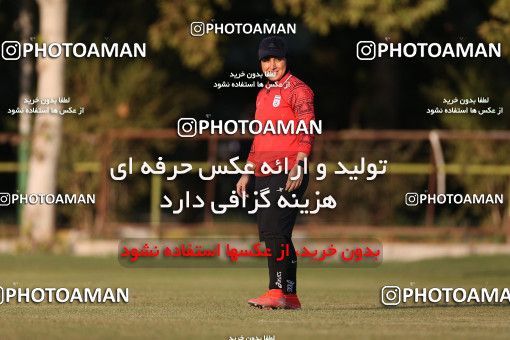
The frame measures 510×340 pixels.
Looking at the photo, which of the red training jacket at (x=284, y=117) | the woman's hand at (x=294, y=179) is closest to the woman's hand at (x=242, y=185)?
the red training jacket at (x=284, y=117)

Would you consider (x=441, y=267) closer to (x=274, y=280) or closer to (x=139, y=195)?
(x=139, y=195)

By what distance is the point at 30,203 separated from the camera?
2394 centimetres

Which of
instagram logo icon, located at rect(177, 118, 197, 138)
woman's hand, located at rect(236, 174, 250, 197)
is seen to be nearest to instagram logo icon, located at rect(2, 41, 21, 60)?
instagram logo icon, located at rect(177, 118, 197, 138)

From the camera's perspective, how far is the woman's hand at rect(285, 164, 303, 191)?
12.9m

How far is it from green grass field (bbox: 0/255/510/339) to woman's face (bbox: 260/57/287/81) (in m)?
1.84

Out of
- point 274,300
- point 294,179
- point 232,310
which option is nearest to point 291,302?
point 274,300

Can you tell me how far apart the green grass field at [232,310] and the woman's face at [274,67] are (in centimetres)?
184

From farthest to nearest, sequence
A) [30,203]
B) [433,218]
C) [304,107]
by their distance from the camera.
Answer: [433,218]
[30,203]
[304,107]

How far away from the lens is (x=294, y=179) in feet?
42.2

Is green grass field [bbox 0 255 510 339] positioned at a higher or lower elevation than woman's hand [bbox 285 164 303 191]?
lower

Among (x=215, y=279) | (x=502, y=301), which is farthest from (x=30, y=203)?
(x=502, y=301)

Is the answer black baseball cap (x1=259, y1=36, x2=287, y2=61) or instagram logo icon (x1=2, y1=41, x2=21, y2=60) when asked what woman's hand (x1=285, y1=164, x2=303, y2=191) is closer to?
black baseball cap (x1=259, y1=36, x2=287, y2=61)

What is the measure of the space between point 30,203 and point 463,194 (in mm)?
6638

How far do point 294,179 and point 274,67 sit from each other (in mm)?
938
